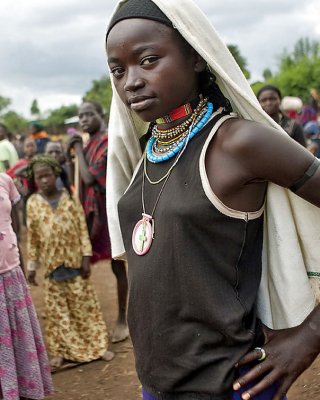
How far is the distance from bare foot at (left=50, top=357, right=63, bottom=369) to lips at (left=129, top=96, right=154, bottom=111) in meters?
3.20

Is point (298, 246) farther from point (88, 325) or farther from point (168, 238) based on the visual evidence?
point (88, 325)

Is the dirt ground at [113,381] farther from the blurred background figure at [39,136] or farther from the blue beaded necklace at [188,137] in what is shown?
the blurred background figure at [39,136]

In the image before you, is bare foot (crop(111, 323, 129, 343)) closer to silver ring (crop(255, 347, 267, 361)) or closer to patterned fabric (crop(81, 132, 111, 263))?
patterned fabric (crop(81, 132, 111, 263))

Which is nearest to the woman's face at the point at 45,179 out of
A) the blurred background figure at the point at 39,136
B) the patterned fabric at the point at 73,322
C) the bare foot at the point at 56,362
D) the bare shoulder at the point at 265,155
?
the patterned fabric at the point at 73,322

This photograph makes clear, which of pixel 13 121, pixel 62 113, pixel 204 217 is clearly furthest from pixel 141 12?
pixel 62 113

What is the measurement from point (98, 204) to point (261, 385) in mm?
3296

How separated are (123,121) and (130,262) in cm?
47

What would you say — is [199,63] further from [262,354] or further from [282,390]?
[282,390]

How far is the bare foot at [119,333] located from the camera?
442cm

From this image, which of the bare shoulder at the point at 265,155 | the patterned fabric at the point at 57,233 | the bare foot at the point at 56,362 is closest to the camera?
the bare shoulder at the point at 265,155

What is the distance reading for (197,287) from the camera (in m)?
1.31

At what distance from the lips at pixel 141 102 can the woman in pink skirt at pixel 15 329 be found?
76.2 inches

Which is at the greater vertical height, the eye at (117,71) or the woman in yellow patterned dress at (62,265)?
the eye at (117,71)

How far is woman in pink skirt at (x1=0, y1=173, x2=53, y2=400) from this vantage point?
118 inches
